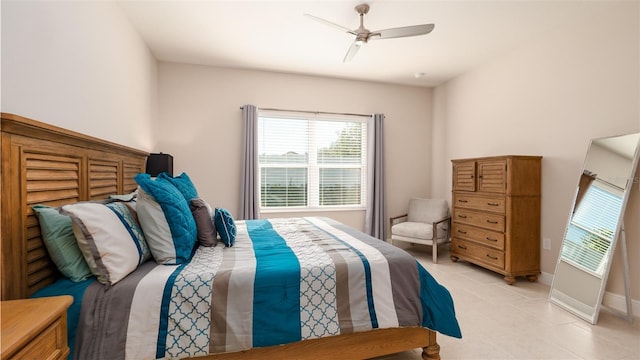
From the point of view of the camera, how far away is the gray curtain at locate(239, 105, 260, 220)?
4.24 metres

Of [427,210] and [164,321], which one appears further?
[427,210]

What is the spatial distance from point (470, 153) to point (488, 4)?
219 cm

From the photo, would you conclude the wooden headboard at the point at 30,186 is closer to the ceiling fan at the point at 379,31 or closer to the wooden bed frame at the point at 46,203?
the wooden bed frame at the point at 46,203

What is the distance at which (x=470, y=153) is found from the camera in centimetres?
443

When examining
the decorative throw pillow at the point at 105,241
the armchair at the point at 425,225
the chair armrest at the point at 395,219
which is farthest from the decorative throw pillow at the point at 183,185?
the chair armrest at the point at 395,219

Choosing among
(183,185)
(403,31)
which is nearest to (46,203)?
(183,185)

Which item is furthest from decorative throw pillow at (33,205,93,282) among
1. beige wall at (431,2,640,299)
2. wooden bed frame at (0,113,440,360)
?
beige wall at (431,2,640,299)

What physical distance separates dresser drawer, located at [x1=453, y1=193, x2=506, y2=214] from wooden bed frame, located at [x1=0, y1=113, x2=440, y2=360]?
2200 mm

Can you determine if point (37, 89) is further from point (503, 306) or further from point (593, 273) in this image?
point (593, 273)

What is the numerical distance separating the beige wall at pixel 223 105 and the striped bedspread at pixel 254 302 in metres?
2.50

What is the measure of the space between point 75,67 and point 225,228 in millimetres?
1445

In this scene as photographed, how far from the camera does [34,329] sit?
0.90 m

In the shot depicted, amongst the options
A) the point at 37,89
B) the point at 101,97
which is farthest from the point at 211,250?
the point at 101,97

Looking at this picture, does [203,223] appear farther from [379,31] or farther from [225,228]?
[379,31]
